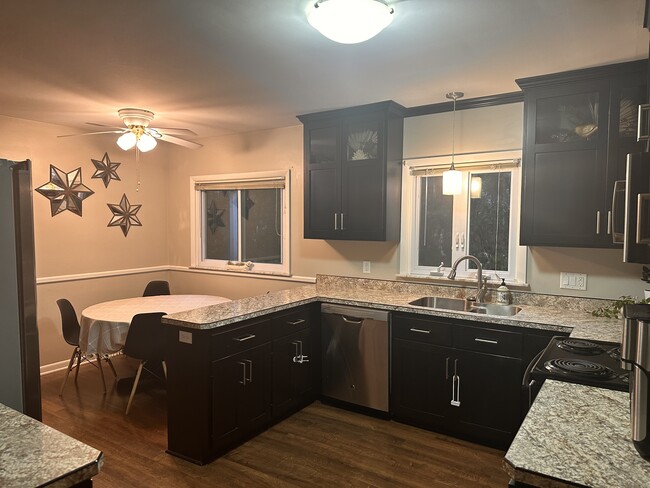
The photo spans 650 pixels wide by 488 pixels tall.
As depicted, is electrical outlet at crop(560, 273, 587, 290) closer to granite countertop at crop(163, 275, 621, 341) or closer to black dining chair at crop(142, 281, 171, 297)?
granite countertop at crop(163, 275, 621, 341)

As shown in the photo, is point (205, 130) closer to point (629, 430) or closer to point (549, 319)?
point (549, 319)

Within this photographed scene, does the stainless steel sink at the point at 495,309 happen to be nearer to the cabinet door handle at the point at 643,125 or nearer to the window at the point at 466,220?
the window at the point at 466,220

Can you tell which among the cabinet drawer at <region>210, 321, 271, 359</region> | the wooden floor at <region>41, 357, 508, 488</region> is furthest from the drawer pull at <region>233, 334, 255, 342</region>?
the wooden floor at <region>41, 357, 508, 488</region>

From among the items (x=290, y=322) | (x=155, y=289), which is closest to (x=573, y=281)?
(x=290, y=322)

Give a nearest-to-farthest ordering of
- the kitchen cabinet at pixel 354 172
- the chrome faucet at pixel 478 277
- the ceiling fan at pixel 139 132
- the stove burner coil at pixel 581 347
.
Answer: the stove burner coil at pixel 581 347 → the chrome faucet at pixel 478 277 → the ceiling fan at pixel 139 132 → the kitchen cabinet at pixel 354 172

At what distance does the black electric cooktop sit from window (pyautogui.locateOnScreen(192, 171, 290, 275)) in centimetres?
282

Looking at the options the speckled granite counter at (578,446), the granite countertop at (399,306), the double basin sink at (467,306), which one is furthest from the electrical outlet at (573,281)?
the speckled granite counter at (578,446)

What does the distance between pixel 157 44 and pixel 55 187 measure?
2690 mm

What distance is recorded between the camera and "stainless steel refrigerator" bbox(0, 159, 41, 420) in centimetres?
189

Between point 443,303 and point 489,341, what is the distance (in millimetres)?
725

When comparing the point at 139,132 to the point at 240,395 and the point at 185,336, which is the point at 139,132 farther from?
the point at 240,395

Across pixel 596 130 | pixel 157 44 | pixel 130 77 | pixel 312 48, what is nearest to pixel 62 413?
pixel 130 77

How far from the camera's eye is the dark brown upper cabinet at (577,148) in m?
2.74

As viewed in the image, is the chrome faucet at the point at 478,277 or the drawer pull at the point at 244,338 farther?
the chrome faucet at the point at 478,277
